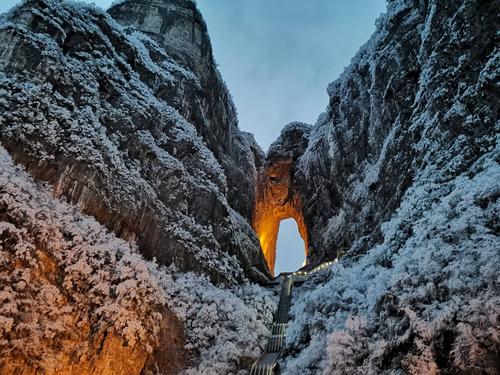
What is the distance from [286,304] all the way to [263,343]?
11.6ft

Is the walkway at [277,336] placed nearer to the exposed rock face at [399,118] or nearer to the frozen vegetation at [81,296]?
the frozen vegetation at [81,296]

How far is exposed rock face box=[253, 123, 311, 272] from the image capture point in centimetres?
3972

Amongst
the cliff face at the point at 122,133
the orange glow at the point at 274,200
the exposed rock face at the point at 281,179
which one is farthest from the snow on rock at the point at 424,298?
the exposed rock face at the point at 281,179

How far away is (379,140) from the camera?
22109mm

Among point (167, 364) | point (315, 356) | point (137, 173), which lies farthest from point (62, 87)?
point (315, 356)

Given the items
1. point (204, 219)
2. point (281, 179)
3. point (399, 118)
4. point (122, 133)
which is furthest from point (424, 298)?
point (281, 179)

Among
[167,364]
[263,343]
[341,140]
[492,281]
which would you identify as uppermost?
[341,140]

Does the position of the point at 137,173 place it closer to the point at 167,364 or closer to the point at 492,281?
the point at 167,364

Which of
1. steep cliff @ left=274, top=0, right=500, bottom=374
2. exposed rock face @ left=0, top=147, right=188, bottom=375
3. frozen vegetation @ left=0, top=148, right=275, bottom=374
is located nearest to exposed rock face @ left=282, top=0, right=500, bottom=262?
steep cliff @ left=274, top=0, right=500, bottom=374

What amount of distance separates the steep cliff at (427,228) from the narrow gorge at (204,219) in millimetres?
51

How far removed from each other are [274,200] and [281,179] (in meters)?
2.76

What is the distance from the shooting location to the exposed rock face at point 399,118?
38.0ft

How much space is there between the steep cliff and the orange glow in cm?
1820

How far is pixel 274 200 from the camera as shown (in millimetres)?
42312
